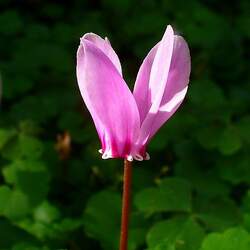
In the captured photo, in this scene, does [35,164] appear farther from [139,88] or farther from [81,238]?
[139,88]

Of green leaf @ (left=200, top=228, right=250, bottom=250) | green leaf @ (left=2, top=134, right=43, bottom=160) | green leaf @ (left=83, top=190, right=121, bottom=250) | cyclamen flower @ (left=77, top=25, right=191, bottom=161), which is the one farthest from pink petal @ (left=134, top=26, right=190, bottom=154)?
green leaf @ (left=2, top=134, right=43, bottom=160)

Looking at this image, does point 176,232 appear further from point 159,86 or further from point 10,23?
point 10,23

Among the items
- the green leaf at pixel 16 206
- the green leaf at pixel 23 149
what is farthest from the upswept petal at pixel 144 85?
the green leaf at pixel 23 149

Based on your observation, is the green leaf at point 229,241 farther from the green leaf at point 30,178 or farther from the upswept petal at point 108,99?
the green leaf at point 30,178

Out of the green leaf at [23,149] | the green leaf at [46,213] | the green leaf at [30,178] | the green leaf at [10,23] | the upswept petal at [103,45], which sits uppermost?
the green leaf at [10,23]

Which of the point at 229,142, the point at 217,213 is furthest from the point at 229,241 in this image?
the point at 229,142
